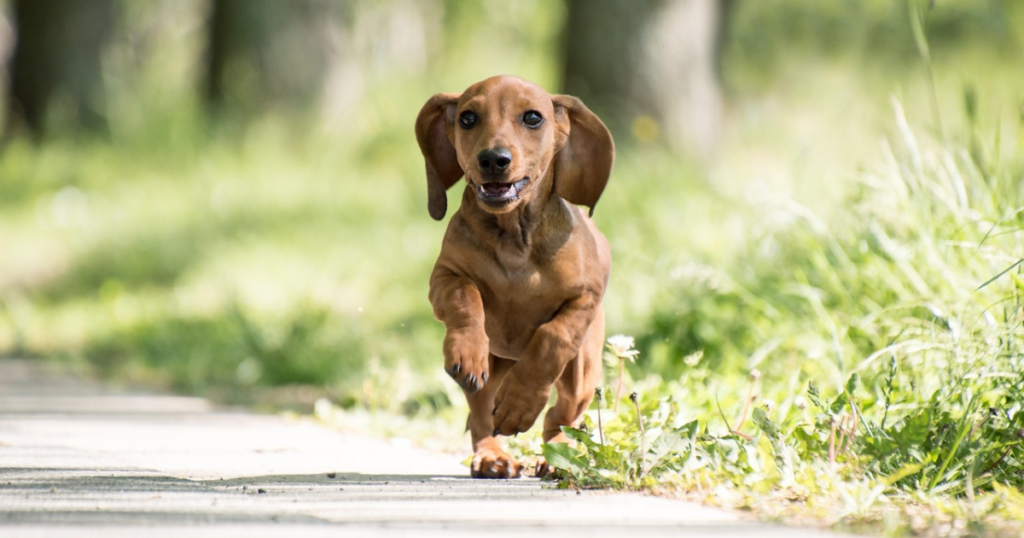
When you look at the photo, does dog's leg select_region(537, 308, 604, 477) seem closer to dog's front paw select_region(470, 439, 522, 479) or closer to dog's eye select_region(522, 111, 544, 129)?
dog's front paw select_region(470, 439, 522, 479)

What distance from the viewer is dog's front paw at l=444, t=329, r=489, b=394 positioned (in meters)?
3.17

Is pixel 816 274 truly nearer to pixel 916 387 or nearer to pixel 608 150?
pixel 916 387

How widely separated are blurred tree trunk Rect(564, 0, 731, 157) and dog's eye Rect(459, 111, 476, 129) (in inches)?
211

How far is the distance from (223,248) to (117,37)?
6115 mm

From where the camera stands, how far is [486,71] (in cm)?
1165

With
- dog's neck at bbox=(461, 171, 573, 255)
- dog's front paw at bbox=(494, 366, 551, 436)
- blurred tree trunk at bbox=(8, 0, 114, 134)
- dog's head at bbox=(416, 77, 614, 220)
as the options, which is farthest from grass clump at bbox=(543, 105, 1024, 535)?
blurred tree trunk at bbox=(8, 0, 114, 134)

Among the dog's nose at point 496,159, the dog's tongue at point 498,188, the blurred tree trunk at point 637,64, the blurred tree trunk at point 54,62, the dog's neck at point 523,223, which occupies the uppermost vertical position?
the blurred tree trunk at point 54,62

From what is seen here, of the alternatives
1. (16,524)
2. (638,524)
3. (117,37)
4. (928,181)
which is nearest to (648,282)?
(928,181)

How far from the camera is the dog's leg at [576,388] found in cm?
365

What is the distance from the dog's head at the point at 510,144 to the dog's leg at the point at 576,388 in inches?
16.0

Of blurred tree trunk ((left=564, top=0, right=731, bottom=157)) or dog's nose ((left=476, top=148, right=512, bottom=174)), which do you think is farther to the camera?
blurred tree trunk ((left=564, top=0, right=731, bottom=157))

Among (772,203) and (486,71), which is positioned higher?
(486,71)

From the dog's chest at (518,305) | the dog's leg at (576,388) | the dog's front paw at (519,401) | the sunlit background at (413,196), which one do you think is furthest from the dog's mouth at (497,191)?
the sunlit background at (413,196)

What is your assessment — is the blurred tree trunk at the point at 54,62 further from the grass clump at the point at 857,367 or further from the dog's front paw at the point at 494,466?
the dog's front paw at the point at 494,466
